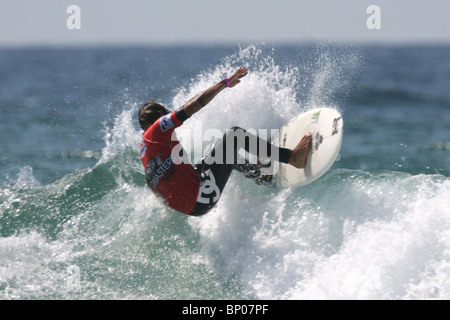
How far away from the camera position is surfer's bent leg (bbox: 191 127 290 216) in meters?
5.31

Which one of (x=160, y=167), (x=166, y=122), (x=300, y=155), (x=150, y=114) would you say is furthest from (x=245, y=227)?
(x=150, y=114)

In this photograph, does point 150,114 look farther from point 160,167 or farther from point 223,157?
point 223,157

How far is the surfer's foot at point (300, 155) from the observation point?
5.50 m

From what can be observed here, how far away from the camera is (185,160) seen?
5.28m

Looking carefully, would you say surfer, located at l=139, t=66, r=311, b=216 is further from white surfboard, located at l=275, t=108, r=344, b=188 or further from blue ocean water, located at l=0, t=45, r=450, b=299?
blue ocean water, located at l=0, t=45, r=450, b=299

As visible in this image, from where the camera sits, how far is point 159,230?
5758mm

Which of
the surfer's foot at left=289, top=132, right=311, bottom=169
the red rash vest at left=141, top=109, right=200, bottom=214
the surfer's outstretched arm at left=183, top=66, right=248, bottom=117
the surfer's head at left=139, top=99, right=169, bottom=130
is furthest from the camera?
the surfer's foot at left=289, top=132, right=311, bottom=169

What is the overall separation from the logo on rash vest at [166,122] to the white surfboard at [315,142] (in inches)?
59.0

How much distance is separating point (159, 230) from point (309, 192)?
172 centimetres

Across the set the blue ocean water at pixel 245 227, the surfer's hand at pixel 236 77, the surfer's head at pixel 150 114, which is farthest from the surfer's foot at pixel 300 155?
the surfer's head at pixel 150 114

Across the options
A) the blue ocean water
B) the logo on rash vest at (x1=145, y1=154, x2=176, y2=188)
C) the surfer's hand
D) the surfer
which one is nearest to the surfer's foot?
the surfer

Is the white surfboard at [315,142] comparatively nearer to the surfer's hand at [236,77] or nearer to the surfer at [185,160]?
the surfer at [185,160]

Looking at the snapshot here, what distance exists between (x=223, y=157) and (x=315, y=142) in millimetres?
987

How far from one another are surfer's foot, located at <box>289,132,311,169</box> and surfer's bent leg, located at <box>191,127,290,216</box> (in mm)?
86
